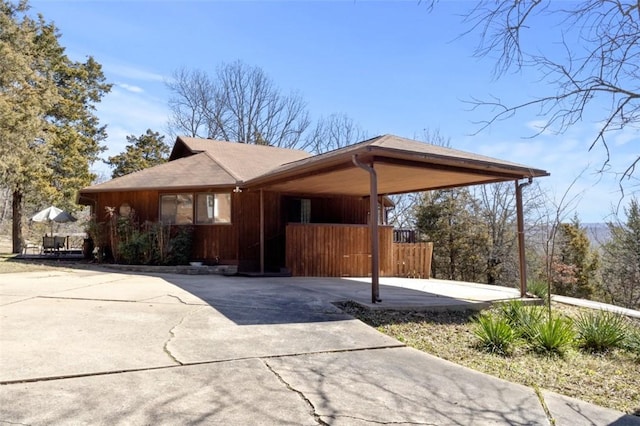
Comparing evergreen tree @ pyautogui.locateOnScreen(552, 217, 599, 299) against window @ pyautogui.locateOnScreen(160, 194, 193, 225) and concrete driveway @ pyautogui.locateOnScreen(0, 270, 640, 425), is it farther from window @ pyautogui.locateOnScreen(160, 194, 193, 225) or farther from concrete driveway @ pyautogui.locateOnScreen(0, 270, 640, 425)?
concrete driveway @ pyautogui.locateOnScreen(0, 270, 640, 425)

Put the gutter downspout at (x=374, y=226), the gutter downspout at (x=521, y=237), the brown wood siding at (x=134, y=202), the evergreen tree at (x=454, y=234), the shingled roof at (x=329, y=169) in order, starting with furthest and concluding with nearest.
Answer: the evergreen tree at (x=454, y=234)
the brown wood siding at (x=134, y=202)
the gutter downspout at (x=521, y=237)
the shingled roof at (x=329, y=169)
the gutter downspout at (x=374, y=226)

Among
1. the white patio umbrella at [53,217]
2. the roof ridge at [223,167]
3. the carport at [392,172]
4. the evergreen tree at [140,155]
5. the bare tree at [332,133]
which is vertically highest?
the bare tree at [332,133]

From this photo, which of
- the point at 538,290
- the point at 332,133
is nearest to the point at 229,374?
the point at 538,290

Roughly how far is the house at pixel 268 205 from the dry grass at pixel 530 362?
346 centimetres

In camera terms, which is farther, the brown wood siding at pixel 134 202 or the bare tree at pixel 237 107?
the bare tree at pixel 237 107

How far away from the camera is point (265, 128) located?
29562mm

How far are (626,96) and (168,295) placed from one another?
7049 mm

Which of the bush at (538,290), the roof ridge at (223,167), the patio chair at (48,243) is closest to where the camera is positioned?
the bush at (538,290)

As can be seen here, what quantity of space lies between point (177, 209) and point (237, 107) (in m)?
17.4

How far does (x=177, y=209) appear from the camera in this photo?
44.3 ft

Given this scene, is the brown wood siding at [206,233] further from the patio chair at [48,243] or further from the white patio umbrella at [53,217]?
the white patio umbrella at [53,217]

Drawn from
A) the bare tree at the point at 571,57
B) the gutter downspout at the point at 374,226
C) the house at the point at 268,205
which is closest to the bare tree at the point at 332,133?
the house at the point at 268,205

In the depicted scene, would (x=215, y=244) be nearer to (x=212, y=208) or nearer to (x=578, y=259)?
(x=212, y=208)

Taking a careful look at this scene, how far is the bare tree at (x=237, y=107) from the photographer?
2934 cm
